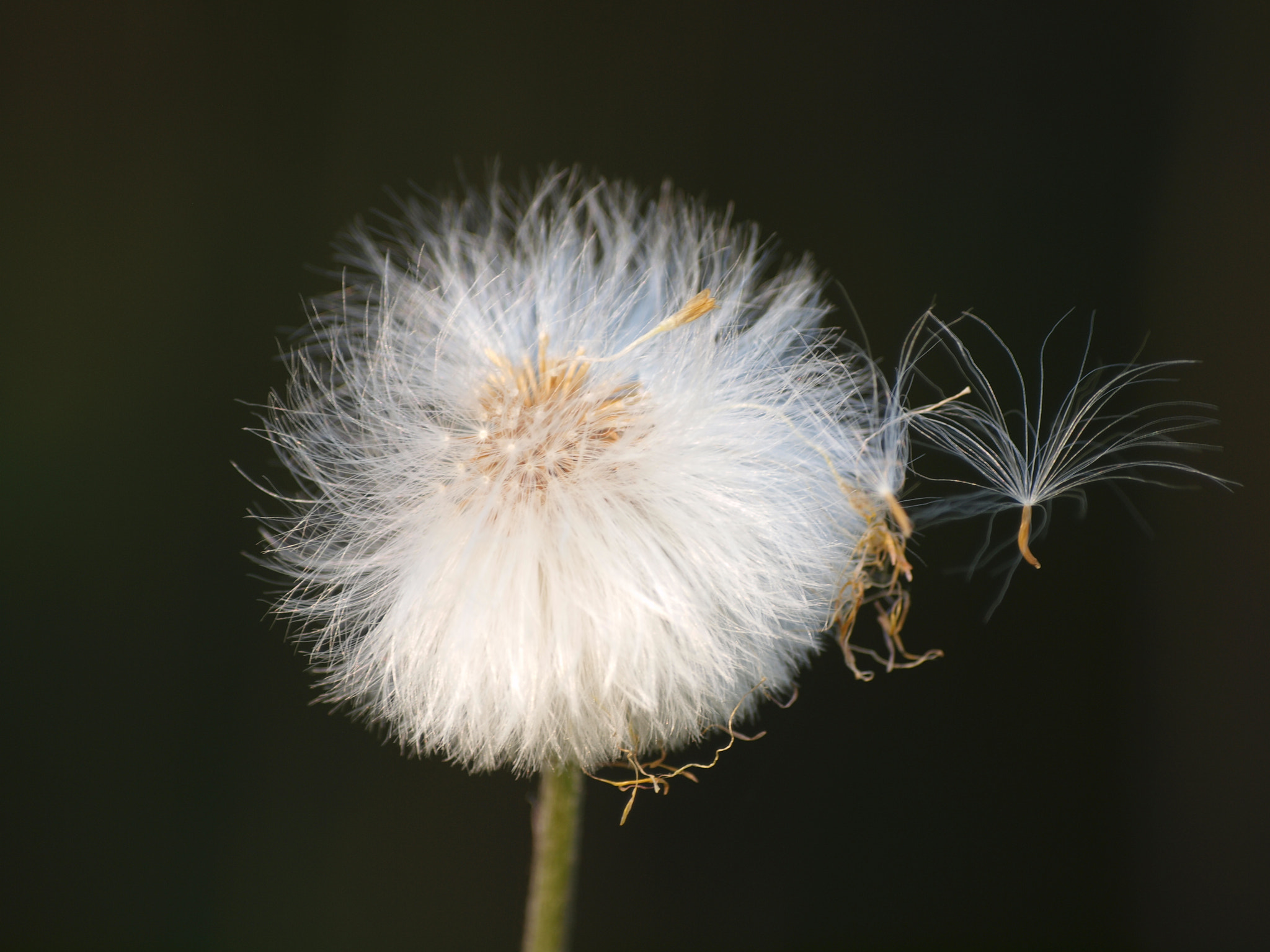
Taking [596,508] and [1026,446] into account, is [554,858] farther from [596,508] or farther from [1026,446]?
[1026,446]

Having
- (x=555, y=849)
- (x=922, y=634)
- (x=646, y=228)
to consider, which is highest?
(x=646, y=228)

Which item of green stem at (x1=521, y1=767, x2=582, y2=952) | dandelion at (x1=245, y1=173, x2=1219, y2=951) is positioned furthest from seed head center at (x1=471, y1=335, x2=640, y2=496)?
green stem at (x1=521, y1=767, x2=582, y2=952)

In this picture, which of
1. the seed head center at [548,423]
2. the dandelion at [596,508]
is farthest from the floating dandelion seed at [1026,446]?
the seed head center at [548,423]

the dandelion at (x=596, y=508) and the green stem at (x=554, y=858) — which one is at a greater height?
the dandelion at (x=596, y=508)

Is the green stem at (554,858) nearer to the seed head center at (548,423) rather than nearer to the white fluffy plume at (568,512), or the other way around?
the white fluffy plume at (568,512)

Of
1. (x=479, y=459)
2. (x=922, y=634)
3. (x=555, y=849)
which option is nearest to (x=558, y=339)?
(x=479, y=459)

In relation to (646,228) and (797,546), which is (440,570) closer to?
(797,546)
